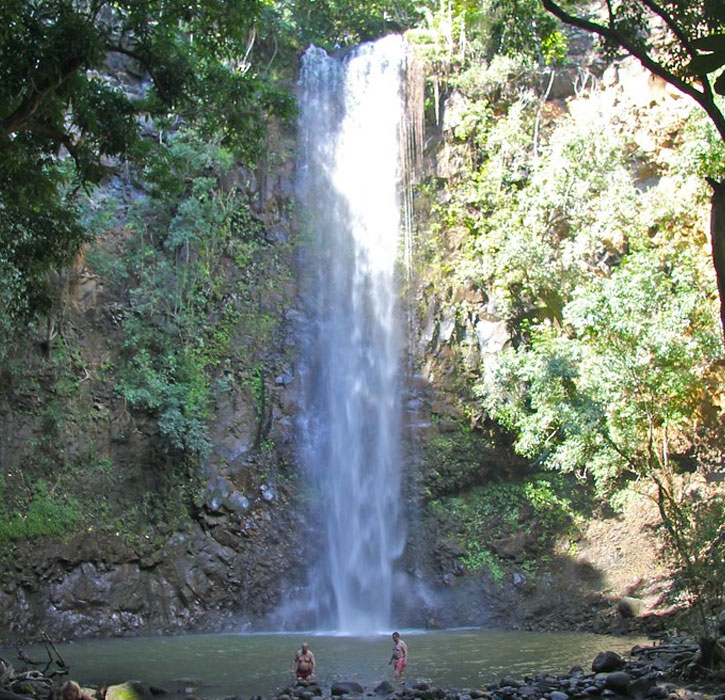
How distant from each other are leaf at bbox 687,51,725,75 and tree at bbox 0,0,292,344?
7.70m

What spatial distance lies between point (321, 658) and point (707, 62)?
12310 mm

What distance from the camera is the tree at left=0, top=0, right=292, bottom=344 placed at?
9.01 metres

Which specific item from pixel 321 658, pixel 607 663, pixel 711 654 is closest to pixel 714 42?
pixel 711 654

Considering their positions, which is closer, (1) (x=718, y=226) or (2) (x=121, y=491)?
(1) (x=718, y=226)

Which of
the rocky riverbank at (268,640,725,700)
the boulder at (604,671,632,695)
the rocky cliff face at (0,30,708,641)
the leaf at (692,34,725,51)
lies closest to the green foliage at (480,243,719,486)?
the rocky cliff face at (0,30,708,641)

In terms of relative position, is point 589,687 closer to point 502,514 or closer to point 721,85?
point 721,85

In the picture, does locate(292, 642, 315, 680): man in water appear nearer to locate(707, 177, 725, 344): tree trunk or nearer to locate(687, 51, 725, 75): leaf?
locate(707, 177, 725, 344): tree trunk

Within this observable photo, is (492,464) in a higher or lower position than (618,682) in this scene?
higher

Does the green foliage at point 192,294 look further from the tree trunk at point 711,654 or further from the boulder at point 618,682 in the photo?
the tree trunk at point 711,654

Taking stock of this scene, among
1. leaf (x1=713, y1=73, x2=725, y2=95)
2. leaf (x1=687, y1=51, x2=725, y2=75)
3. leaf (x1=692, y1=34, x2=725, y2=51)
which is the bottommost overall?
leaf (x1=713, y1=73, x2=725, y2=95)

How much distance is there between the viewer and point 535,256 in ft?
64.1

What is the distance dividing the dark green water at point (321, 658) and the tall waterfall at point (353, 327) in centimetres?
275

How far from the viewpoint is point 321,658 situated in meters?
13.2

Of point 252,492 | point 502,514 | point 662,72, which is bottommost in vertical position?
point 502,514
